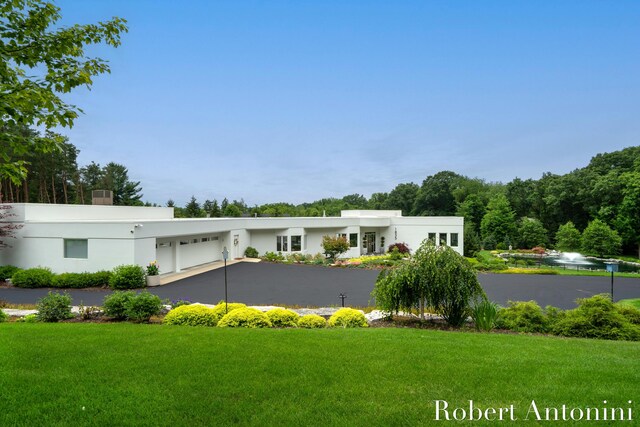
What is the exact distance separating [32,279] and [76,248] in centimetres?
215

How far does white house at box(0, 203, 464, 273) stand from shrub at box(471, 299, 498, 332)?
9799 millimetres

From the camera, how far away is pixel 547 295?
15234mm

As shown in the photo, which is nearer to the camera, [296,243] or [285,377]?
[285,377]

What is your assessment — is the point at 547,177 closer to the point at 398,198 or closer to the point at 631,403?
the point at 398,198

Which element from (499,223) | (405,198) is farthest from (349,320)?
(405,198)

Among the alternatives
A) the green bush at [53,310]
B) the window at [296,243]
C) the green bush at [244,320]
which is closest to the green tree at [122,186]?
the window at [296,243]

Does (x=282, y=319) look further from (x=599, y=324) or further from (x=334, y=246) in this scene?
(x=334, y=246)

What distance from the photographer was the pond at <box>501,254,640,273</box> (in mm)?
30484

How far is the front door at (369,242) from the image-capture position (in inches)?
1319

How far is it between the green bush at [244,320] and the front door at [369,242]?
82.6 ft

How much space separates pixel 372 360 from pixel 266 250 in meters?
23.7

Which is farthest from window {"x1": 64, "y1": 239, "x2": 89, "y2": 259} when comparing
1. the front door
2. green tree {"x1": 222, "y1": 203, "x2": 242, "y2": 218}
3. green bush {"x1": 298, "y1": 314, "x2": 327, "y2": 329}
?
the front door

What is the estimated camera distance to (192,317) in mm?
8742

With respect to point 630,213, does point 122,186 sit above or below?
above
